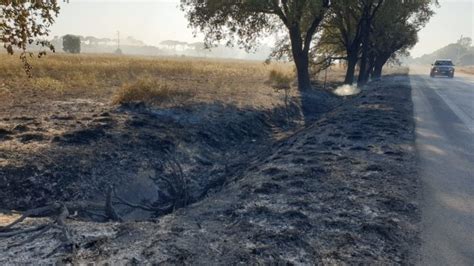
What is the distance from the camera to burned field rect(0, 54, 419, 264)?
12.7 ft

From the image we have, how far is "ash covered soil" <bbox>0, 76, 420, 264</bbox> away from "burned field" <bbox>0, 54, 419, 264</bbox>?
2 centimetres

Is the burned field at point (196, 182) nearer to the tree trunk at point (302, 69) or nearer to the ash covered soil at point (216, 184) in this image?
the ash covered soil at point (216, 184)

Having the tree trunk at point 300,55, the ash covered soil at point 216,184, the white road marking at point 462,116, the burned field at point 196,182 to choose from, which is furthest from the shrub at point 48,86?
the white road marking at point 462,116

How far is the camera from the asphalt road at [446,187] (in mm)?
3947

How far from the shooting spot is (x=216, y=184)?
7750 millimetres

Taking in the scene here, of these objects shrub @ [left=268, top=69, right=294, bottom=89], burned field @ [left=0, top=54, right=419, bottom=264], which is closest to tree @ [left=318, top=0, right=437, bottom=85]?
shrub @ [left=268, top=69, right=294, bottom=89]

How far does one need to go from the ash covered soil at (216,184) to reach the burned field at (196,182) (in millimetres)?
23

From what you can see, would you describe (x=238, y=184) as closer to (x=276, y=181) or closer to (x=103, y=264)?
(x=276, y=181)

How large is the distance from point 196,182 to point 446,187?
15.3ft

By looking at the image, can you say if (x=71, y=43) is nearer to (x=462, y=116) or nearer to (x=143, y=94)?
(x=143, y=94)

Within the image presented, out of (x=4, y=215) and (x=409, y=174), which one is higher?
(x=409, y=174)

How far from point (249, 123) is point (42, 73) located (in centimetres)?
1511

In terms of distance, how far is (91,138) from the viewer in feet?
26.9

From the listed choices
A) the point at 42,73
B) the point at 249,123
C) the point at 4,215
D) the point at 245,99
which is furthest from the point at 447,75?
the point at 4,215
